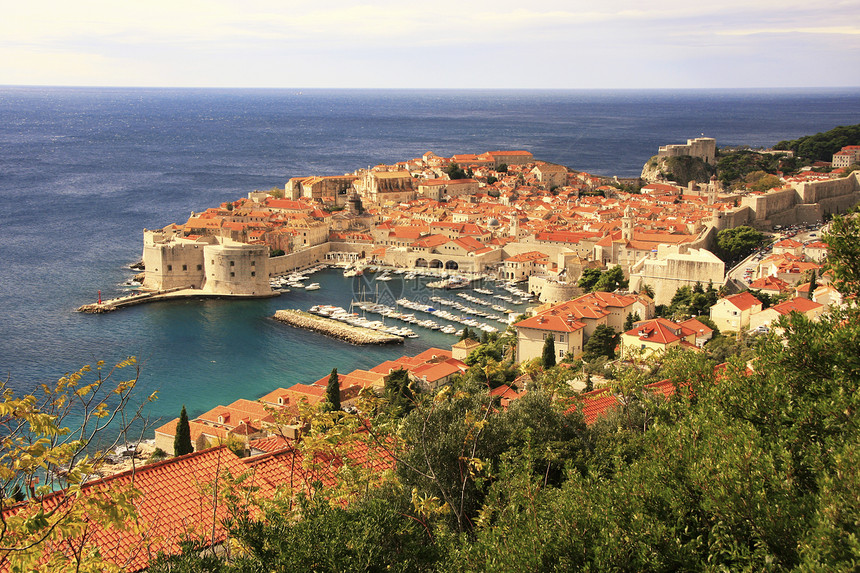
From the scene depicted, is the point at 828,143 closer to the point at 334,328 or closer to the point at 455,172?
the point at 455,172

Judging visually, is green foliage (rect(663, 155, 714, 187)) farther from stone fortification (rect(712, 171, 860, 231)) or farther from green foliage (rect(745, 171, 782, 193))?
stone fortification (rect(712, 171, 860, 231))

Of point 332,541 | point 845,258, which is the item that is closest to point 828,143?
point 845,258

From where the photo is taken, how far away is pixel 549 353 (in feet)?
48.8

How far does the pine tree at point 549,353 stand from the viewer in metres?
14.7

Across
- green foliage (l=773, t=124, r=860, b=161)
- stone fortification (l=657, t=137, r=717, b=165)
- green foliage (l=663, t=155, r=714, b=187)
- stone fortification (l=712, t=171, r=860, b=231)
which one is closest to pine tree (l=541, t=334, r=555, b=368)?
stone fortification (l=712, t=171, r=860, b=231)

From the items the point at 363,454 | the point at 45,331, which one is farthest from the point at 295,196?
the point at 363,454

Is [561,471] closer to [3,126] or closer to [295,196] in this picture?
[295,196]

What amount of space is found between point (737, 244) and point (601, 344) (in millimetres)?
9926

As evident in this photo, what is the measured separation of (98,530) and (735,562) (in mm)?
3750

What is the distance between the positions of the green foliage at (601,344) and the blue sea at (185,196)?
5348 millimetres

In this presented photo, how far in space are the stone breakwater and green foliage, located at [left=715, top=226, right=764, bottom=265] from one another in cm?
1031

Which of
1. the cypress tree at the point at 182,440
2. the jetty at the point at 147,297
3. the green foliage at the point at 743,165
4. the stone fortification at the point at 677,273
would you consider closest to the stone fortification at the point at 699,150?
the green foliage at the point at 743,165

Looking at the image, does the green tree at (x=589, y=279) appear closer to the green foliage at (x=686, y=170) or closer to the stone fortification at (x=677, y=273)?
the stone fortification at (x=677, y=273)

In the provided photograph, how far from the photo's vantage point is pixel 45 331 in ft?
68.9
